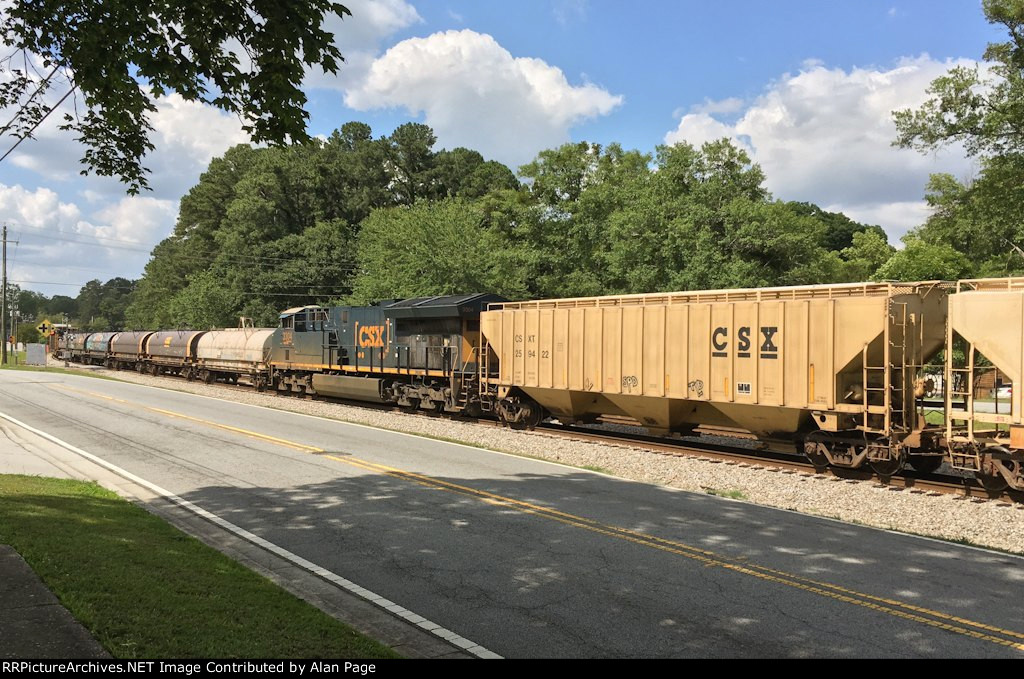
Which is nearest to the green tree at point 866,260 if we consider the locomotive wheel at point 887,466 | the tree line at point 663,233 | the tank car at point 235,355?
the tree line at point 663,233

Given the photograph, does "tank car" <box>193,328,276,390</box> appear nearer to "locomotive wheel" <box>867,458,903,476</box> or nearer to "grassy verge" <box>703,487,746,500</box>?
"grassy verge" <box>703,487,746,500</box>

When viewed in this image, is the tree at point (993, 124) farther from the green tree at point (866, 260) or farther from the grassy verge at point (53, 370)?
the grassy verge at point (53, 370)

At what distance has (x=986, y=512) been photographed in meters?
11.3

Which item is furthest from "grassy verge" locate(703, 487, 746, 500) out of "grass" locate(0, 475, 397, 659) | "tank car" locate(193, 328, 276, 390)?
A: "tank car" locate(193, 328, 276, 390)

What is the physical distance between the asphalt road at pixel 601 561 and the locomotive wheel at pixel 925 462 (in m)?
4.90

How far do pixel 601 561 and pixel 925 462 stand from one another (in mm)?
9329

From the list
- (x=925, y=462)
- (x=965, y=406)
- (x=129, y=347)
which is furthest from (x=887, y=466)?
(x=129, y=347)

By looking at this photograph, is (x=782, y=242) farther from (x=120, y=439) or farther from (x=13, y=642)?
(x=13, y=642)

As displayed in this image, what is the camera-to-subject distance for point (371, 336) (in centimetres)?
2764

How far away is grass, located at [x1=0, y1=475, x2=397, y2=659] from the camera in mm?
5613

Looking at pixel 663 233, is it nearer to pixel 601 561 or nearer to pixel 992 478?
pixel 992 478

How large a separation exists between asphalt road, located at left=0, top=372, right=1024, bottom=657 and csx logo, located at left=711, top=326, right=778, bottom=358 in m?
4.37

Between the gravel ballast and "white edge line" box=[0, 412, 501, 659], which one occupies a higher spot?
the gravel ballast

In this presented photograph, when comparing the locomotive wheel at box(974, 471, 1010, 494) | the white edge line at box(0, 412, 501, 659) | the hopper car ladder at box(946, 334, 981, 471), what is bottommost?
the white edge line at box(0, 412, 501, 659)
